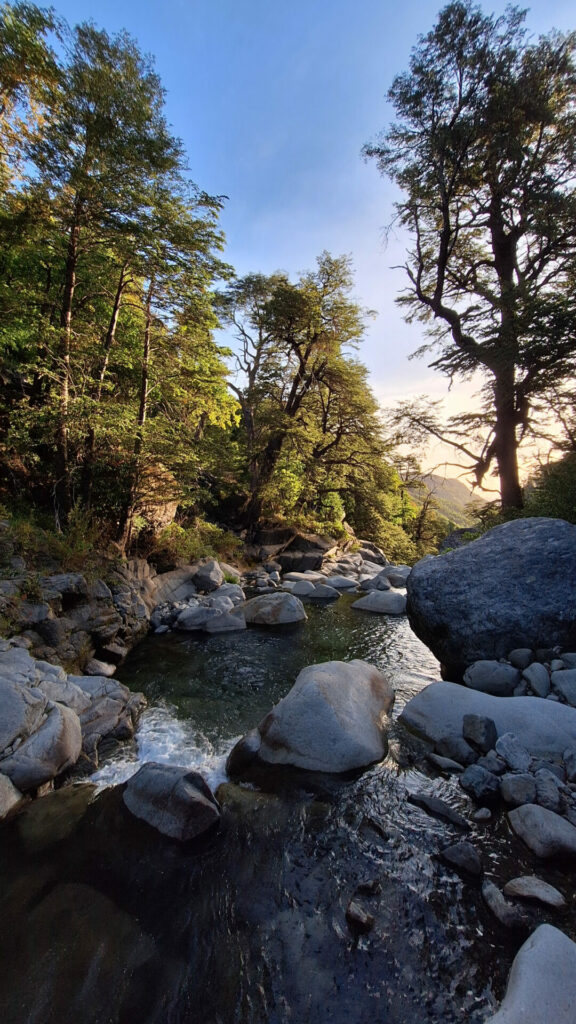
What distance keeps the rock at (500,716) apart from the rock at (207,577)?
7909 millimetres

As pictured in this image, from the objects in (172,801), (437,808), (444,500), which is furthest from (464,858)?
(444,500)

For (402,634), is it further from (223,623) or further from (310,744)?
(310,744)

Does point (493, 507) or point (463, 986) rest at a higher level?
point (493, 507)

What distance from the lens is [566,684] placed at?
4965 millimetres

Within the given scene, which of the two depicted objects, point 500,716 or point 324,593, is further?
point 324,593

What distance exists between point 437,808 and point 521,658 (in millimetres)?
3041

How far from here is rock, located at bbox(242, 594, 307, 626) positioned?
9930mm

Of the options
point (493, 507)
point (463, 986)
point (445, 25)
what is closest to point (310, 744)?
point (463, 986)

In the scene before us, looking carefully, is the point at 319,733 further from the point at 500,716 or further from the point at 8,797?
the point at 8,797

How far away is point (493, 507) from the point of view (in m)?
11.1

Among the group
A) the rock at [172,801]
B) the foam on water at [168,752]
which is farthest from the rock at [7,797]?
the rock at [172,801]

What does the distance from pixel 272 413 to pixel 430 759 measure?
14.6m

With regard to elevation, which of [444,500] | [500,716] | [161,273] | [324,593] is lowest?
[324,593]

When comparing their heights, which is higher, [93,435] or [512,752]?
[93,435]
